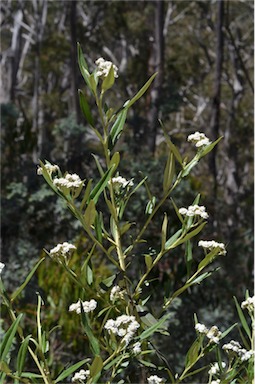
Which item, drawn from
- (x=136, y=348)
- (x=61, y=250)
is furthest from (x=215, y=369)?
(x=61, y=250)

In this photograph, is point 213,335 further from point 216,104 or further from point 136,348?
point 216,104

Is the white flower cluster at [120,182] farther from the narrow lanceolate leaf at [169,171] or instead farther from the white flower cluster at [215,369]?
the white flower cluster at [215,369]

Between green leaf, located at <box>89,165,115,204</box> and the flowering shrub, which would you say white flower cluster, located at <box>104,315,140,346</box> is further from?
green leaf, located at <box>89,165,115,204</box>

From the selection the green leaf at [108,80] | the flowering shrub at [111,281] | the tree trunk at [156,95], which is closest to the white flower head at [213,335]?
the flowering shrub at [111,281]

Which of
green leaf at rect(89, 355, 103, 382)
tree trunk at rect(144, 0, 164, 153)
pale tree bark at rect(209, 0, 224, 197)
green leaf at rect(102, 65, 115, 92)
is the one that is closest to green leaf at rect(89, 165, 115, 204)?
green leaf at rect(102, 65, 115, 92)

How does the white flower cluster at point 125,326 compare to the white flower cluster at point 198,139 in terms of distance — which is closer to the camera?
the white flower cluster at point 125,326

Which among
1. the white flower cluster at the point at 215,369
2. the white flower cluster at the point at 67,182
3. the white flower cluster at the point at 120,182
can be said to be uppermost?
the white flower cluster at the point at 67,182

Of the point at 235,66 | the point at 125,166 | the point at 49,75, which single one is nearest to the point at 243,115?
the point at 235,66
